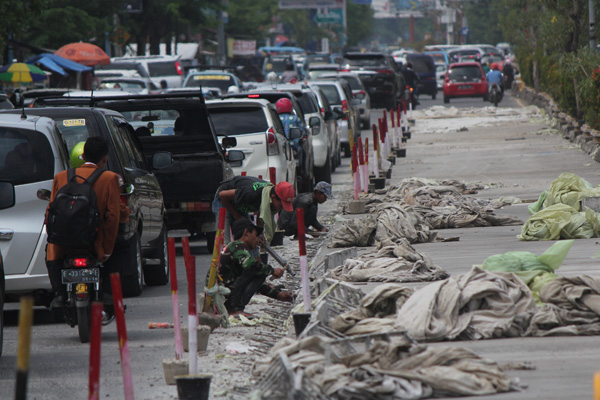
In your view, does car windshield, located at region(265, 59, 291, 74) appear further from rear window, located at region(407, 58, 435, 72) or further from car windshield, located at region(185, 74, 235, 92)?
car windshield, located at region(185, 74, 235, 92)

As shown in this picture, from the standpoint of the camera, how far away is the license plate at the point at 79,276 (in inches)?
342

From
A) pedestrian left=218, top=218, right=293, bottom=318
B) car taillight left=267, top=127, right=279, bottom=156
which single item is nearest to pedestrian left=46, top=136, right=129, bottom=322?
pedestrian left=218, top=218, right=293, bottom=318

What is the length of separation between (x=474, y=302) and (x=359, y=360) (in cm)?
181

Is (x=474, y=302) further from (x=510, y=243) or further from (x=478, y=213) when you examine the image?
(x=478, y=213)

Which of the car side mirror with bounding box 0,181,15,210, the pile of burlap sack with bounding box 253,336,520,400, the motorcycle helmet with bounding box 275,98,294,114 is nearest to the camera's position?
the pile of burlap sack with bounding box 253,336,520,400

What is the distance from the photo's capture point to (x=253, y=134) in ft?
52.1

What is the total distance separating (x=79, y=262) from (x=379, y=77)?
122ft

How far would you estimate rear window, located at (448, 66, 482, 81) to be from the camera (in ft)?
→ 167

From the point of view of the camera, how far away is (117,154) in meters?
10.7

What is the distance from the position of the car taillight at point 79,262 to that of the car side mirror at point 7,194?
39.7 inches

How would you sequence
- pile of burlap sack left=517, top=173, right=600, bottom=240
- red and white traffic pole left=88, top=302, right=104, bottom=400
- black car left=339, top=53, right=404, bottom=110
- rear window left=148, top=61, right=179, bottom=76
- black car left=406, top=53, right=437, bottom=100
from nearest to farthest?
red and white traffic pole left=88, top=302, right=104, bottom=400 < pile of burlap sack left=517, top=173, right=600, bottom=240 < rear window left=148, top=61, right=179, bottom=76 < black car left=339, top=53, right=404, bottom=110 < black car left=406, top=53, right=437, bottom=100

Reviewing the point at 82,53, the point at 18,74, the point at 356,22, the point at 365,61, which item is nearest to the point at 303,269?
the point at 18,74

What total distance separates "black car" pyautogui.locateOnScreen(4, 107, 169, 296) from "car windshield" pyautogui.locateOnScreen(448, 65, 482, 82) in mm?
39743

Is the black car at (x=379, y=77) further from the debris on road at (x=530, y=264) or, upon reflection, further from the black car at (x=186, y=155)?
the debris on road at (x=530, y=264)
